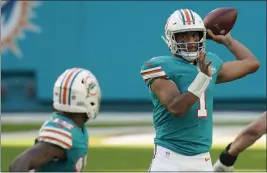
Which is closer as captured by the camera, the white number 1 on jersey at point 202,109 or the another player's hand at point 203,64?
the another player's hand at point 203,64

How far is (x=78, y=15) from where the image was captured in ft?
45.9

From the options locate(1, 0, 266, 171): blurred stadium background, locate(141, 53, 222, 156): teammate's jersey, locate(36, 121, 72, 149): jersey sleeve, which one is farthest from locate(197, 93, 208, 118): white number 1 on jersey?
locate(1, 0, 266, 171): blurred stadium background

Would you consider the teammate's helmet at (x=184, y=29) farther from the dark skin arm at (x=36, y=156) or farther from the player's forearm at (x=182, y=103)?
the dark skin arm at (x=36, y=156)

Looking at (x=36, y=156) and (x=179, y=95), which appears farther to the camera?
(x=179, y=95)

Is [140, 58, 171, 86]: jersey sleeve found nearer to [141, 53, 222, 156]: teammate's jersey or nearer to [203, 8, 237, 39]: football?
[141, 53, 222, 156]: teammate's jersey

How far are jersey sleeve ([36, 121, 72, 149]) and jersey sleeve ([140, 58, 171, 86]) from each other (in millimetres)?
1062

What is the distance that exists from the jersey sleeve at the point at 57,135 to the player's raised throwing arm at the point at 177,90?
938 mm

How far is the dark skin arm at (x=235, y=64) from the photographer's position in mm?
4891

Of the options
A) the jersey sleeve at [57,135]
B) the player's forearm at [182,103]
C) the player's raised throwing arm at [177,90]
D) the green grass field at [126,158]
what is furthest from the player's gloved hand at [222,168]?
the jersey sleeve at [57,135]

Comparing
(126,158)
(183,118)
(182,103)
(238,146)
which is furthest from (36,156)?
(126,158)

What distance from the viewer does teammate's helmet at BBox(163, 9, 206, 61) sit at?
14.7 ft

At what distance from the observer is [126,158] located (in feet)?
29.7

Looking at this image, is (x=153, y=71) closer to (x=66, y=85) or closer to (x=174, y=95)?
(x=174, y=95)

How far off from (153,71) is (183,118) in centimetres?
31
